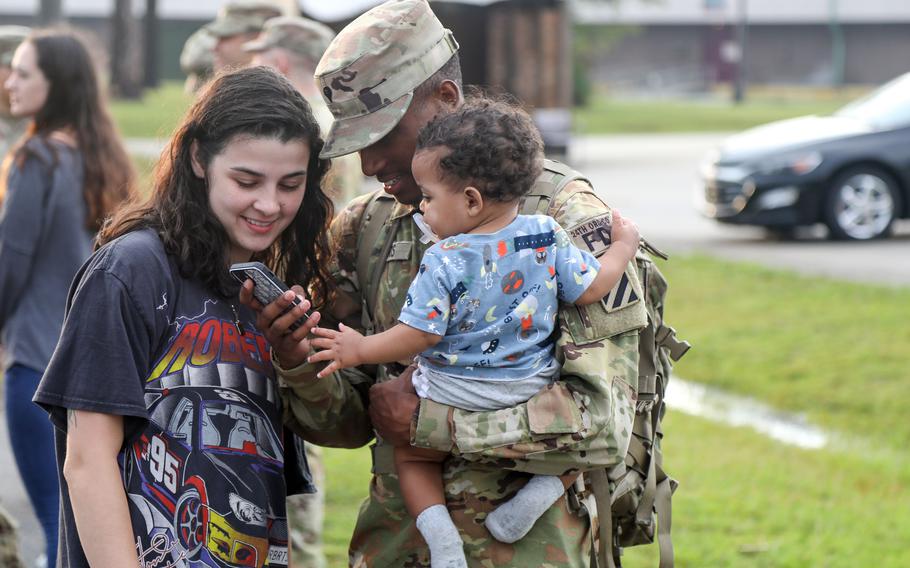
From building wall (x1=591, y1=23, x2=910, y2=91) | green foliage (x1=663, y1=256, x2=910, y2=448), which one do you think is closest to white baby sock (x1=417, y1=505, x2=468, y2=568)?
green foliage (x1=663, y1=256, x2=910, y2=448)

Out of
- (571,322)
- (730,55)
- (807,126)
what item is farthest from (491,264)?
(730,55)

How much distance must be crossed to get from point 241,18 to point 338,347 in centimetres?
405

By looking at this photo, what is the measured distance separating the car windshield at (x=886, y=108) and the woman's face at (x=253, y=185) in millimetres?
11924

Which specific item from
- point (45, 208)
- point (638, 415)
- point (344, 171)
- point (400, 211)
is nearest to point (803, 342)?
point (344, 171)

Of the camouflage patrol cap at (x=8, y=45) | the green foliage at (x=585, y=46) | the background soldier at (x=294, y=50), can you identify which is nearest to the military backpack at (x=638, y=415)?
the background soldier at (x=294, y=50)

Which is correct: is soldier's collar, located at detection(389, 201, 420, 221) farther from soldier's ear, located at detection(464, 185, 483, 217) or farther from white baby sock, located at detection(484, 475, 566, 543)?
white baby sock, located at detection(484, 475, 566, 543)

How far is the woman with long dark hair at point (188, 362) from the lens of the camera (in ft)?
7.98

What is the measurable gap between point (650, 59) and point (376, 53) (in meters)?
65.5

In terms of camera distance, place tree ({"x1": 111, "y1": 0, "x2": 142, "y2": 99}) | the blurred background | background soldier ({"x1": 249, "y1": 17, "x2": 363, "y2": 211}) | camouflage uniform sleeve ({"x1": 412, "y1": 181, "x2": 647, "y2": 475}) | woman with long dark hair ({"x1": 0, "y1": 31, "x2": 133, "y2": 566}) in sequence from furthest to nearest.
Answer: tree ({"x1": 111, "y1": 0, "x2": 142, "y2": 99})
the blurred background
background soldier ({"x1": 249, "y1": 17, "x2": 363, "y2": 211})
woman with long dark hair ({"x1": 0, "y1": 31, "x2": 133, "y2": 566})
camouflage uniform sleeve ({"x1": 412, "y1": 181, "x2": 647, "y2": 475})

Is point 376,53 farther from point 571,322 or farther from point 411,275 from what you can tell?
point 571,322

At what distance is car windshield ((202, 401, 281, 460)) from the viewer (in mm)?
2604

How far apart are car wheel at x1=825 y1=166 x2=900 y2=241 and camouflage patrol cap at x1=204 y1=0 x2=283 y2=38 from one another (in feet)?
27.5

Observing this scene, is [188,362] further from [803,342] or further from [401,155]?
[803,342]

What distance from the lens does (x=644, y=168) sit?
22.2 metres
